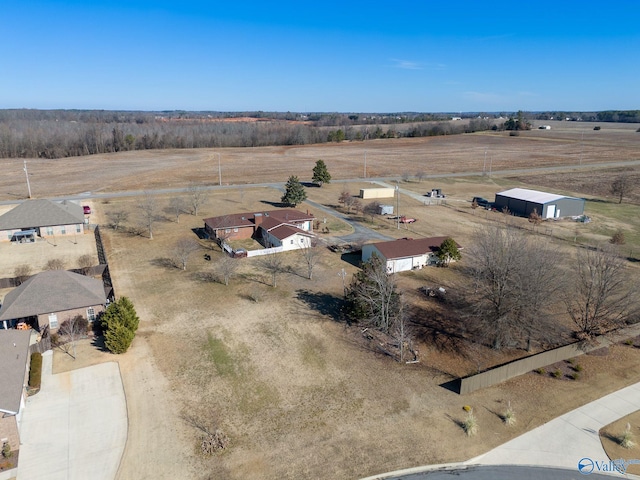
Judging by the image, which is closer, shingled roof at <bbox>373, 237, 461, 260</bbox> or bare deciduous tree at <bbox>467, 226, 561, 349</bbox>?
bare deciduous tree at <bbox>467, 226, 561, 349</bbox>

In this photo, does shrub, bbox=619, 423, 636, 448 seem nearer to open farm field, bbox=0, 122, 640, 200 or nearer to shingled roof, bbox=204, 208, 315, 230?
shingled roof, bbox=204, 208, 315, 230

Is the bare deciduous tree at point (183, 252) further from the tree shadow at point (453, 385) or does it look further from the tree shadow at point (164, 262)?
the tree shadow at point (453, 385)

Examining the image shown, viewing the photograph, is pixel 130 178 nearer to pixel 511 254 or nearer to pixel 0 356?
pixel 0 356

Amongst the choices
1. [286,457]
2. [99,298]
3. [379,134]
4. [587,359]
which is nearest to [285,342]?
[286,457]

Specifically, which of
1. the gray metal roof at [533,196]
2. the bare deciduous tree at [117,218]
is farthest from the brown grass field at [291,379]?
the gray metal roof at [533,196]

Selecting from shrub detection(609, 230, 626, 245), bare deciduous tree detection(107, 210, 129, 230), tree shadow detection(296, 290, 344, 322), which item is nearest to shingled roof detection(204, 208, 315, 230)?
bare deciduous tree detection(107, 210, 129, 230)

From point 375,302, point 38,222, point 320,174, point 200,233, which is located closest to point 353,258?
point 375,302
